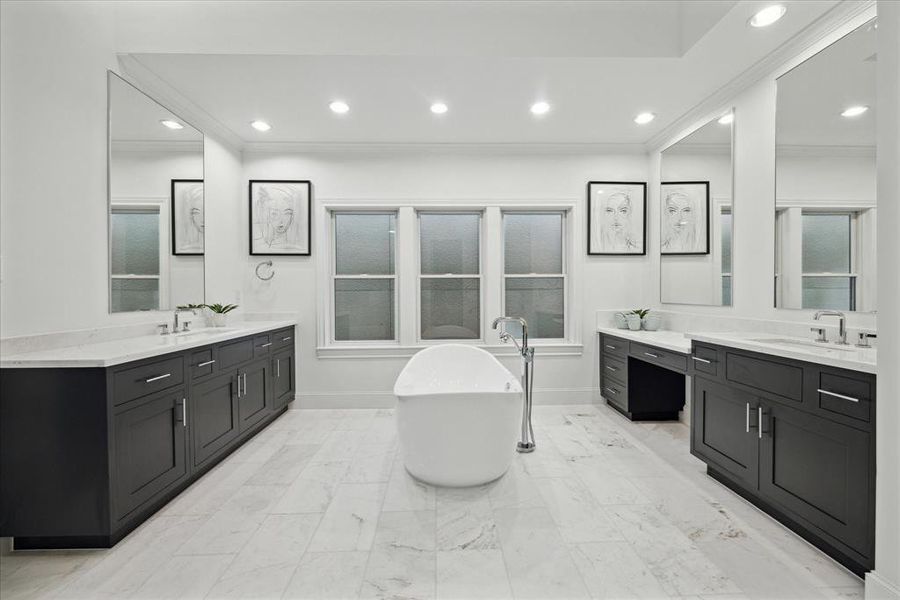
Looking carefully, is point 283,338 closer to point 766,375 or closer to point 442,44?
point 442,44

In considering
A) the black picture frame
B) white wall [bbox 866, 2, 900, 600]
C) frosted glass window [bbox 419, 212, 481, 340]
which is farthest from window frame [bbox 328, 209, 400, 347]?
white wall [bbox 866, 2, 900, 600]

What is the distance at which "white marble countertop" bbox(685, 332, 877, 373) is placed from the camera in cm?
178

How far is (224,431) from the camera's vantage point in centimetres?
305

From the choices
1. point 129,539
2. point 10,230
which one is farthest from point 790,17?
point 129,539

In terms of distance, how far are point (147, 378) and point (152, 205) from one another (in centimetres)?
141

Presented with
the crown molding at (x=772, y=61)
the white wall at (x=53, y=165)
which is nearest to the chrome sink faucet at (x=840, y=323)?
the crown molding at (x=772, y=61)

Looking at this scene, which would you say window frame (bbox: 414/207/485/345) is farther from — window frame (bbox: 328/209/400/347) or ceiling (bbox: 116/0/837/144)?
ceiling (bbox: 116/0/837/144)

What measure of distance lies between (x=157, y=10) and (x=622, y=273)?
4.29m

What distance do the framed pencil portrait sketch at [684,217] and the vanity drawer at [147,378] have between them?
12.6 feet

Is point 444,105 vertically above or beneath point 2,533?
above

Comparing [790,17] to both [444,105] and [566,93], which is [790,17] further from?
[444,105]

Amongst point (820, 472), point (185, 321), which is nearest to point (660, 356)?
point (820, 472)

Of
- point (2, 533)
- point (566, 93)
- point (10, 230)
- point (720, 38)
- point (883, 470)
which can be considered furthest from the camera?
point (566, 93)

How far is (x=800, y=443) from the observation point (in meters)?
2.02
